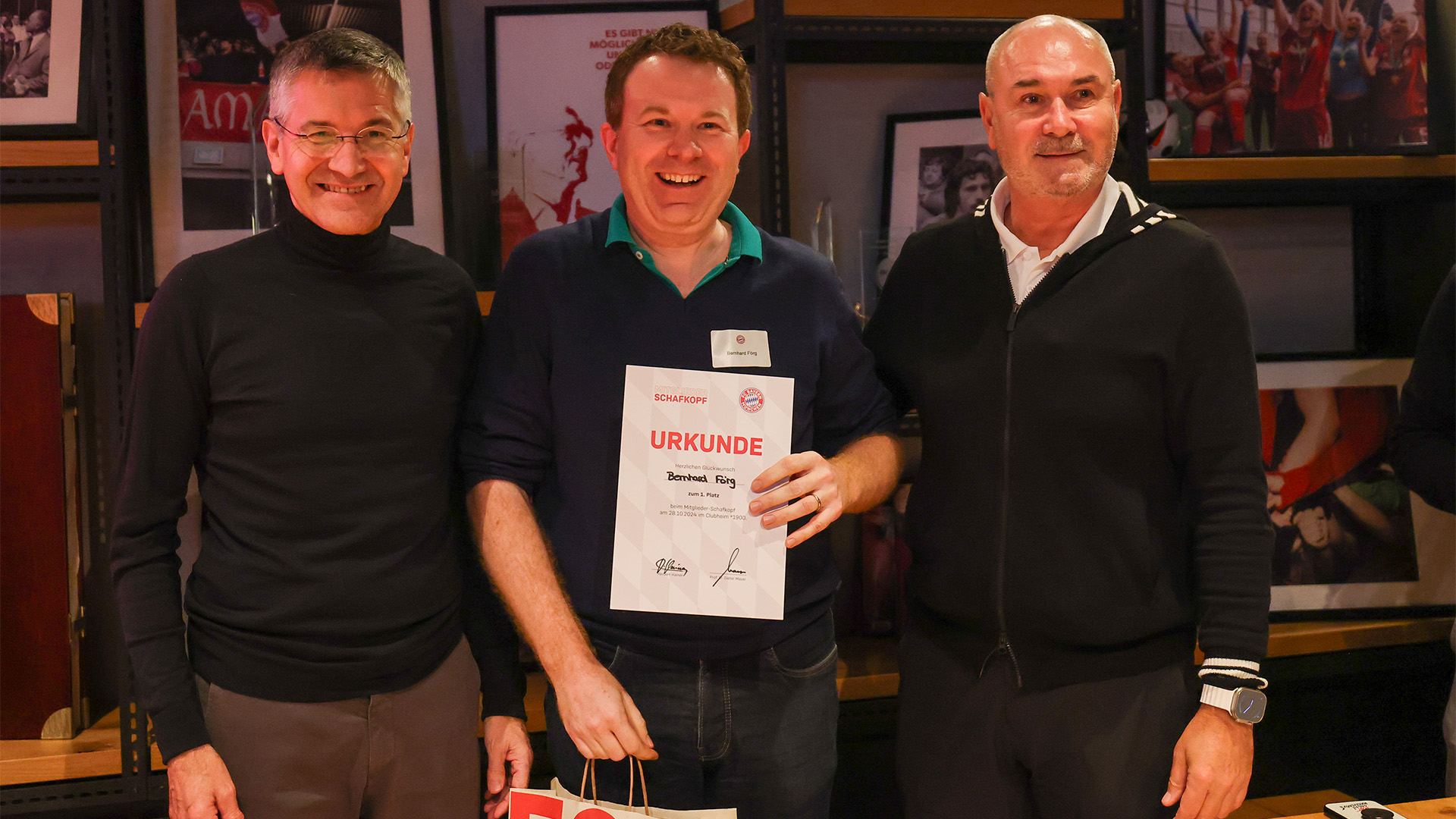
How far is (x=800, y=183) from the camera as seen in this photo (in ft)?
8.26

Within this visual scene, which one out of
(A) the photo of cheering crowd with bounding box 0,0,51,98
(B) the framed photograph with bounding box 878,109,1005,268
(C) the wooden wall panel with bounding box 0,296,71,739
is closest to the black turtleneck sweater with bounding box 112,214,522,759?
(C) the wooden wall panel with bounding box 0,296,71,739

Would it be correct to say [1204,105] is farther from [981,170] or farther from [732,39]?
[732,39]

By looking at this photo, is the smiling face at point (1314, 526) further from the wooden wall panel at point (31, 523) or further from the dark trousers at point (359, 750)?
the wooden wall panel at point (31, 523)

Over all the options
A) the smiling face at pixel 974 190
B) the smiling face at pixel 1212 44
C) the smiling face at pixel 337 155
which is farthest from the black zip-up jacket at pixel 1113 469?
the smiling face at pixel 1212 44

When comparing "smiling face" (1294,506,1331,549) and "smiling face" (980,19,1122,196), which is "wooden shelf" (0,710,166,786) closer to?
"smiling face" (980,19,1122,196)

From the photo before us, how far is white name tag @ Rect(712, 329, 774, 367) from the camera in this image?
58.6 inches

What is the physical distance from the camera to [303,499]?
141cm

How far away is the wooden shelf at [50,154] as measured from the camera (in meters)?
1.89

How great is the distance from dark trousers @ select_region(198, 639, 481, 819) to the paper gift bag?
9.3 inches

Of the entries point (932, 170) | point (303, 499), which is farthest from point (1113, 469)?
point (303, 499)

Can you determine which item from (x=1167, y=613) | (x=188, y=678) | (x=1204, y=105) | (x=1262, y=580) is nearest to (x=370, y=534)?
(x=188, y=678)

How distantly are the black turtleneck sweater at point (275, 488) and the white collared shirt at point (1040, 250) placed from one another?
1.02 m

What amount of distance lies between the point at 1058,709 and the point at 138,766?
179cm
